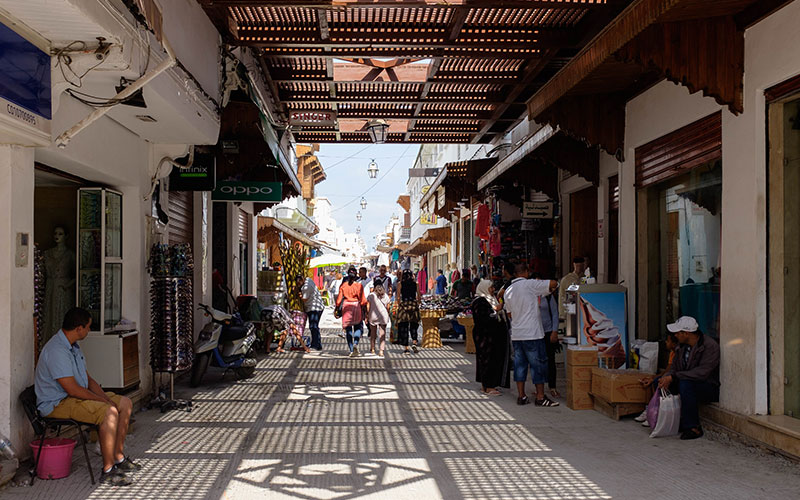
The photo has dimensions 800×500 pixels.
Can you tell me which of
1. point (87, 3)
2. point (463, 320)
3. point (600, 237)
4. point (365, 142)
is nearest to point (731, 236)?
point (600, 237)

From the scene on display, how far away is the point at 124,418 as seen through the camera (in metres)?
5.53

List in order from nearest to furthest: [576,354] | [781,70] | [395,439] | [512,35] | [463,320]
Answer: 1. [781,70]
2. [395,439]
3. [576,354]
4. [512,35]
5. [463,320]

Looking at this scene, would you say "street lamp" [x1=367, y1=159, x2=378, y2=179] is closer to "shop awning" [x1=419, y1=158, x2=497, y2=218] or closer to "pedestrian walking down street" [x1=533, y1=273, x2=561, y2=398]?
"shop awning" [x1=419, y1=158, x2=497, y2=218]

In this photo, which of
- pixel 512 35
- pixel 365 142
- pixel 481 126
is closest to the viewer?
pixel 512 35

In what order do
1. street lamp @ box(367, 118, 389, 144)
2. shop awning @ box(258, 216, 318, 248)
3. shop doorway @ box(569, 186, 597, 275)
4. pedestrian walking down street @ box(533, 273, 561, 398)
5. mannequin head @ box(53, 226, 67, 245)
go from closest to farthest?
mannequin head @ box(53, 226, 67, 245), pedestrian walking down street @ box(533, 273, 561, 398), shop doorway @ box(569, 186, 597, 275), street lamp @ box(367, 118, 389, 144), shop awning @ box(258, 216, 318, 248)

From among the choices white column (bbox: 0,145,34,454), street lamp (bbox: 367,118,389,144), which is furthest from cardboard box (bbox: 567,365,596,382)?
street lamp (bbox: 367,118,389,144)

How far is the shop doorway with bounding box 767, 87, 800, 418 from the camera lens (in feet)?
20.4

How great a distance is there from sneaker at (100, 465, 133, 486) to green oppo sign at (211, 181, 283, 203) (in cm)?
811

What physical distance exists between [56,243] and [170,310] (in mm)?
1443

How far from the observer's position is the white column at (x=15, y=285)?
5355 mm

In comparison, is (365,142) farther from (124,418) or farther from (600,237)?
(124,418)

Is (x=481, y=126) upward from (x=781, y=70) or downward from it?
upward

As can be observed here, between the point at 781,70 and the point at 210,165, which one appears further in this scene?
the point at 210,165

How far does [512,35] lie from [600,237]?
3789 mm
